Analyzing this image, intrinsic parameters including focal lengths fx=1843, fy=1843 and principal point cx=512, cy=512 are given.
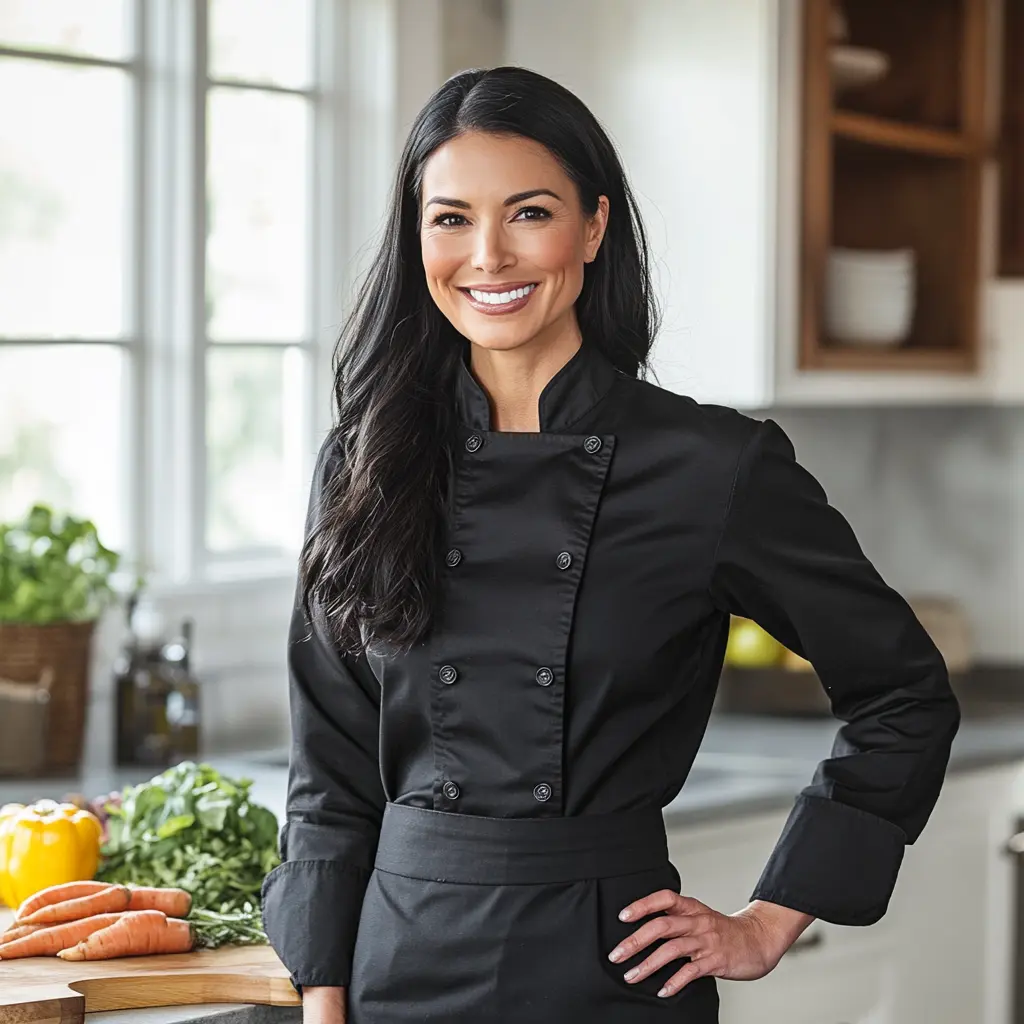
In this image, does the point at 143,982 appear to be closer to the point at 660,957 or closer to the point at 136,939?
the point at 136,939

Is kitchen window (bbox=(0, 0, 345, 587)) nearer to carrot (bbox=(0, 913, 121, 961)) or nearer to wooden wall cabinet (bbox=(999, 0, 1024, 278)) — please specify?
carrot (bbox=(0, 913, 121, 961))

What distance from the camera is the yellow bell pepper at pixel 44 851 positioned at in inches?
76.5

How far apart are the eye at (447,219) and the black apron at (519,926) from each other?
0.50 metres

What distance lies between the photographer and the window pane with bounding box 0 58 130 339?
2.82 meters

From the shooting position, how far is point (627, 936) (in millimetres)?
1543

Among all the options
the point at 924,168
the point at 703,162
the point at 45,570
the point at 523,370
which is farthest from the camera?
the point at 924,168

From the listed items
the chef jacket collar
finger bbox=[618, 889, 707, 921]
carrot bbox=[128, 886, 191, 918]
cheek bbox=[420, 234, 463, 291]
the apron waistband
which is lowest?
carrot bbox=[128, 886, 191, 918]

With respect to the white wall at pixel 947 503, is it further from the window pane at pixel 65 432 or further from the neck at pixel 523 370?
the neck at pixel 523 370

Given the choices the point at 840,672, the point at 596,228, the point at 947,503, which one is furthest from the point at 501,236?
the point at 947,503

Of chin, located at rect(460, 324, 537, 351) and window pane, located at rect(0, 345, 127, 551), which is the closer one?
chin, located at rect(460, 324, 537, 351)

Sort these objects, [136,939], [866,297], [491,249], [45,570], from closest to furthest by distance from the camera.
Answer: [491,249]
[136,939]
[45,570]
[866,297]

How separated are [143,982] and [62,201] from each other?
154cm

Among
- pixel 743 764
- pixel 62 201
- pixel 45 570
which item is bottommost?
pixel 743 764

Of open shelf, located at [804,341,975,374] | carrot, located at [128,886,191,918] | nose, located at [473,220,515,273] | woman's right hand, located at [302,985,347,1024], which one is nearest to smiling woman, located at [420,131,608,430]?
nose, located at [473,220,515,273]
